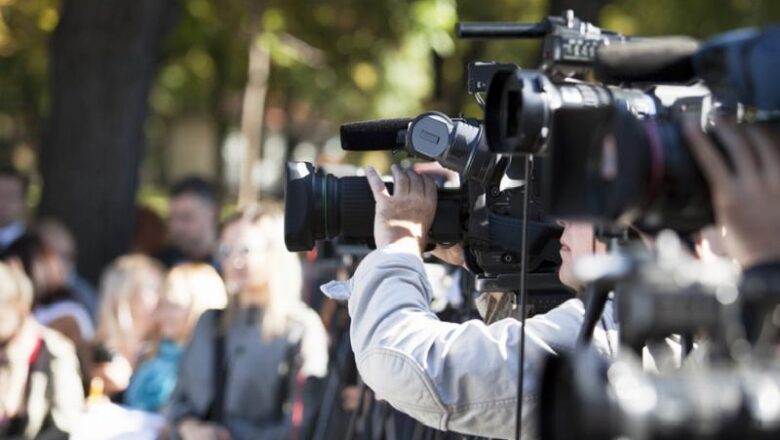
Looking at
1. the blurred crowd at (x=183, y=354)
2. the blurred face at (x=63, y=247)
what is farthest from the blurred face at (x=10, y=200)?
the blurred crowd at (x=183, y=354)

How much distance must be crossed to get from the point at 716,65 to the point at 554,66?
855 millimetres

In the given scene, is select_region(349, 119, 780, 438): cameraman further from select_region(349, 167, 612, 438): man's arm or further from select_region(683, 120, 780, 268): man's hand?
select_region(683, 120, 780, 268): man's hand

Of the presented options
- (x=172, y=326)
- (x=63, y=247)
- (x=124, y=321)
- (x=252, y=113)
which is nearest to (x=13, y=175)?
(x=63, y=247)

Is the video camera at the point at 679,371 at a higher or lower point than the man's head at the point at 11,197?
higher

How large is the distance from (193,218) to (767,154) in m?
8.20

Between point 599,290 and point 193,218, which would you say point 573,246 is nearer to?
point 599,290

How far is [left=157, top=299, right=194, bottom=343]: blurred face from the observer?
24.8ft

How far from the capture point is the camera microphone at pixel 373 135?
4137 mm

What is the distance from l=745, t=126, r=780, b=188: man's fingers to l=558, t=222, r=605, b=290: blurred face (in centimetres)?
99

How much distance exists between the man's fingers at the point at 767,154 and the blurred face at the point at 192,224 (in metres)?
7.82

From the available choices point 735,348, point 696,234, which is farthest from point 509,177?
point 735,348

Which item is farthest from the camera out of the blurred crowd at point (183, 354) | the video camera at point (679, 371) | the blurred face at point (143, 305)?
the blurred face at point (143, 305)

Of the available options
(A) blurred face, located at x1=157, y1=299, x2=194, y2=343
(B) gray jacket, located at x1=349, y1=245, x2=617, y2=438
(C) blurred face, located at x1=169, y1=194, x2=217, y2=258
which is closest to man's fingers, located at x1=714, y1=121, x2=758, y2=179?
(B) gray jacket, located at x1=349, y1=245, x2=617, y2=438

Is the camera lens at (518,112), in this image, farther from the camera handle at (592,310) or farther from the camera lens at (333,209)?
the camera lens at (333,209)
